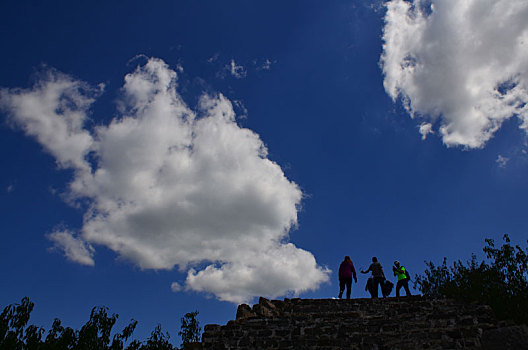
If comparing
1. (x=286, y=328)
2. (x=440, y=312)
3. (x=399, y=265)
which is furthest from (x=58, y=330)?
(x=440, y=312)

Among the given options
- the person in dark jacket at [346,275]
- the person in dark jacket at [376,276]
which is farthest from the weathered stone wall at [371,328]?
the person in dark jacket at [376,276]

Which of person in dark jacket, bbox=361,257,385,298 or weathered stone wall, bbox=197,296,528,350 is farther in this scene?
person in dark jacket, bbox=361,257,385,298

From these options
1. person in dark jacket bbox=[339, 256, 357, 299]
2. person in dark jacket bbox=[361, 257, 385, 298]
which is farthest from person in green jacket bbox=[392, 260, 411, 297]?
person in dark jacket bbox=[339, 256, 357, 299]

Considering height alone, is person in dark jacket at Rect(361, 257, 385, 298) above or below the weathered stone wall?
above

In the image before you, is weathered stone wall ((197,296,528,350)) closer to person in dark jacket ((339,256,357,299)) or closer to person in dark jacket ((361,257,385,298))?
person in dark jacket ((339,256,357,299))

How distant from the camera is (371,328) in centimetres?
789

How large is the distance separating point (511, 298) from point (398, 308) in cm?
1064

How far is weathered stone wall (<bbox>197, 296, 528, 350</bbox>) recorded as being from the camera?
6879 millimetres

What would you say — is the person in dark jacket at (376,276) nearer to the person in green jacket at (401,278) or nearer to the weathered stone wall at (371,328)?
the person in green jacket at (401,278)

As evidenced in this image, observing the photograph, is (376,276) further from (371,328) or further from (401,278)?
(371,328)

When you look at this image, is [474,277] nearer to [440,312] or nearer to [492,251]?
[492,251]

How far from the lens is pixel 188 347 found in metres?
8.54

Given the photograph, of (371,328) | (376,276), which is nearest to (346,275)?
(376,276)

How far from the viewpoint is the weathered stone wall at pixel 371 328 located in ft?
22.6
